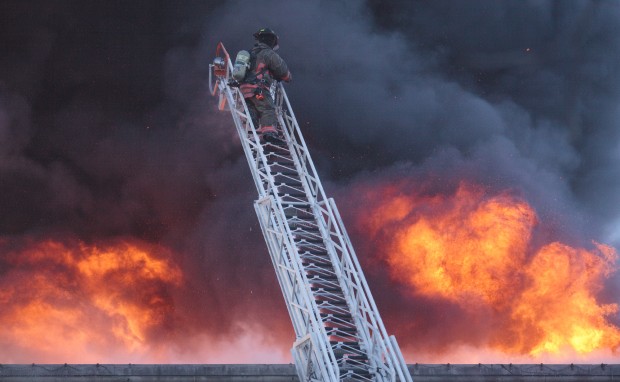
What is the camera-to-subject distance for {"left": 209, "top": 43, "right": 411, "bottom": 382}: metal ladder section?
553 inches

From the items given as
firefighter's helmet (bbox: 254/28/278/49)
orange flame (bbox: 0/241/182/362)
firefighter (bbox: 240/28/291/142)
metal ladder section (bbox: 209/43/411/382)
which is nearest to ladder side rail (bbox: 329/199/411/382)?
metal ladder section (bbox: 209/43/411/382)

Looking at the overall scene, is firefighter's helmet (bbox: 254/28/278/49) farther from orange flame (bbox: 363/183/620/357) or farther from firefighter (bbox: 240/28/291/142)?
orange flame (bbox: 363/183/620/357)

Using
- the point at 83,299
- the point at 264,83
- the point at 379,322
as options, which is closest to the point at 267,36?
the point at 264,83

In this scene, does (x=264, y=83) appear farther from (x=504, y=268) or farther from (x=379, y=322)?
(x=504, y=268)

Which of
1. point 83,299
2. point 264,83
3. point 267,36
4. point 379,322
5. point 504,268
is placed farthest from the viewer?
point 504,268

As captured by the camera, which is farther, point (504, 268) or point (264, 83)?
point (504, 268)

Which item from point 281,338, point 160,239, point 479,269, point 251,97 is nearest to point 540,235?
point 479,269

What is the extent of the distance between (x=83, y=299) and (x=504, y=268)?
15153 millimetres

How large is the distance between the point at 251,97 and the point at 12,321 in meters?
16.4

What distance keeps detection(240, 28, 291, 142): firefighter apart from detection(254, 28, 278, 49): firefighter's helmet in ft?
1.08

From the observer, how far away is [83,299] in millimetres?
29203

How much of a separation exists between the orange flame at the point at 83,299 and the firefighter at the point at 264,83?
1508cm

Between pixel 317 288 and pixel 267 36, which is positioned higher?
pixel 267 36

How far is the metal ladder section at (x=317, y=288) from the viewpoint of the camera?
46.1 ft
